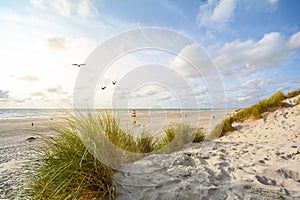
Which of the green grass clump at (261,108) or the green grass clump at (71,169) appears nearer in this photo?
the green grass clump at (71,169)

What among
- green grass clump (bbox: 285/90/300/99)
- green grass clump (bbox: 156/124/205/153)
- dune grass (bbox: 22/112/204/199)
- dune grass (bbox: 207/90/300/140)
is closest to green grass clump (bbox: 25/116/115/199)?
dune grass (bbox: 22/112/204/199)

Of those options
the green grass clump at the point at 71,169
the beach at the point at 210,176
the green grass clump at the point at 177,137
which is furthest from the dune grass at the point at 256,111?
the green grass clump at the point at 71,169

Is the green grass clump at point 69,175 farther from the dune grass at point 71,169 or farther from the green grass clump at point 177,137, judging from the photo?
the green grass clump at point 177,137

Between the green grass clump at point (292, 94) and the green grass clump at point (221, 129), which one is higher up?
the green grass clump at point (292, 94)

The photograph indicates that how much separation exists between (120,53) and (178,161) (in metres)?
3.24

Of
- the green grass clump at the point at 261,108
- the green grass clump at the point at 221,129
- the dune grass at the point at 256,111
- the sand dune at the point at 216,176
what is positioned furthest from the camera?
the green grass clump at the point at 261,108

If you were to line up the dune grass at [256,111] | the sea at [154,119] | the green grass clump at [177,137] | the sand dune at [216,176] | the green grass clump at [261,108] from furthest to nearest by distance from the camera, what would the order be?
the green grass clump at [261,108] < the dune grass at [256,111] < the green grass clump at [177,137] < the sea at [154,119] < the sand dune at [216,176]

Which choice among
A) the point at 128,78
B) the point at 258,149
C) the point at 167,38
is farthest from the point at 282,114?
the point at 128,78

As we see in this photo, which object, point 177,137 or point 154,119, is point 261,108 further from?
point 154,119

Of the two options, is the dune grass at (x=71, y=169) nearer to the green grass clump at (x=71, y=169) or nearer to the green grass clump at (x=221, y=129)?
the green grass clump at (x=71, y=169)

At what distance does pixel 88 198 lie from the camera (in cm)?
216

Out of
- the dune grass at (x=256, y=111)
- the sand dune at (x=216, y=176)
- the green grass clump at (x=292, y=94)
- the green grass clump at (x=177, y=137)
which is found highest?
the green grass clump at (x=292, y=94)

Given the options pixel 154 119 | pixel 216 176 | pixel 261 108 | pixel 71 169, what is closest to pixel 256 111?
pixel 261 108

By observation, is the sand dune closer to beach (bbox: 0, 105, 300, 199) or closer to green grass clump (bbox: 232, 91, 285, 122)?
beach (bbox: 0, 105, 300, 199)
